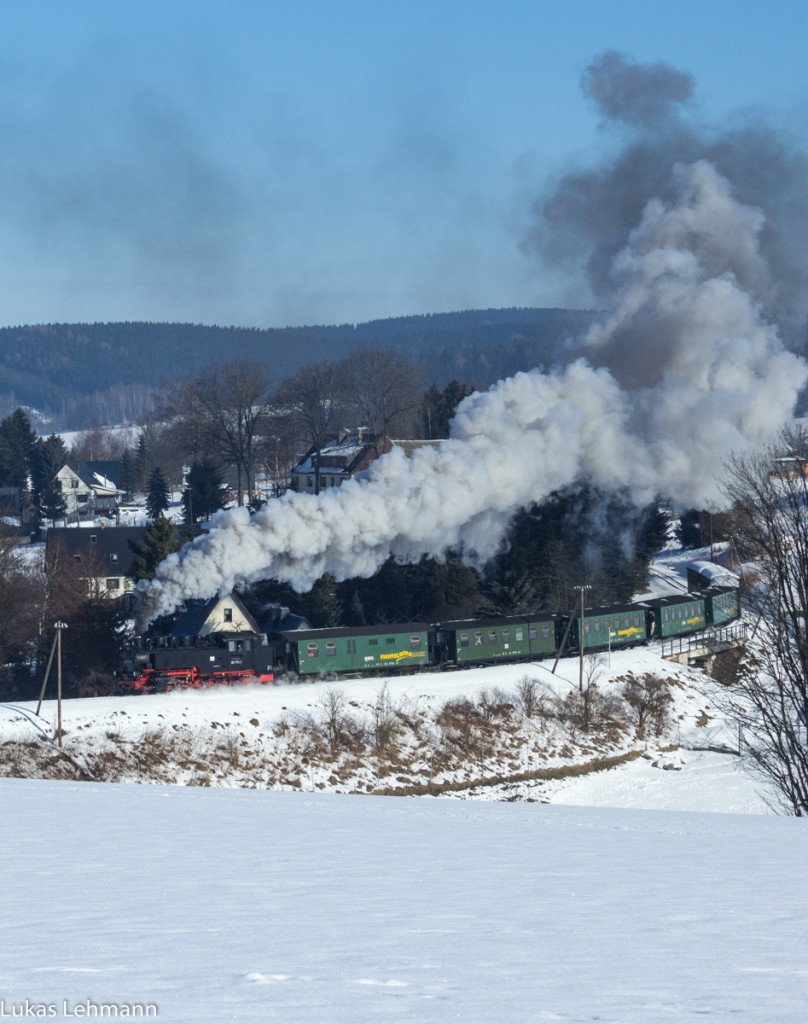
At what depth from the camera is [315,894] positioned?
39.7ft

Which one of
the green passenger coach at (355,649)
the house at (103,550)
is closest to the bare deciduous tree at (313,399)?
the house at (103,550)

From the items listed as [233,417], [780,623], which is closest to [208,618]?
[780,623]

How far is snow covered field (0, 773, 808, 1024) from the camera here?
25.8ft

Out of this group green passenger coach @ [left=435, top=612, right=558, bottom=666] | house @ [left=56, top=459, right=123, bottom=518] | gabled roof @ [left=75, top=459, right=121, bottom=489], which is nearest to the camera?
green passenger coach @ [left=435, top=612, right=558, bottom=666]

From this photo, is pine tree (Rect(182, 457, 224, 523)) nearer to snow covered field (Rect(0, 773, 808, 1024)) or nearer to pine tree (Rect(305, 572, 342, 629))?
pine tree (Rect(305, 572, 342, 629))

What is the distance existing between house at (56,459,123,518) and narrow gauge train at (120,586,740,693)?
7864 centimetres

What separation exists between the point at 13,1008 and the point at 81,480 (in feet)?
465

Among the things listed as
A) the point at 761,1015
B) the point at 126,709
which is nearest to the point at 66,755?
the point at 126,709

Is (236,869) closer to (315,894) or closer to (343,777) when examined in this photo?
(315,894)

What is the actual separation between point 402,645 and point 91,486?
99.5m

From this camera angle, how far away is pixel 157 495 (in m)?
116

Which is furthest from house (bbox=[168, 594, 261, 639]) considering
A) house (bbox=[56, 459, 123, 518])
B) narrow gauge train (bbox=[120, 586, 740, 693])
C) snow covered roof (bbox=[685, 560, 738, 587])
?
house (bbox=[56, 459, 123, 518])

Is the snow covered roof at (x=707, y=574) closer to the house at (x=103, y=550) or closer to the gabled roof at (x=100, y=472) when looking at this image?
the house at (x=103, y=550)

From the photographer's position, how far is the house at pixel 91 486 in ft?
444
